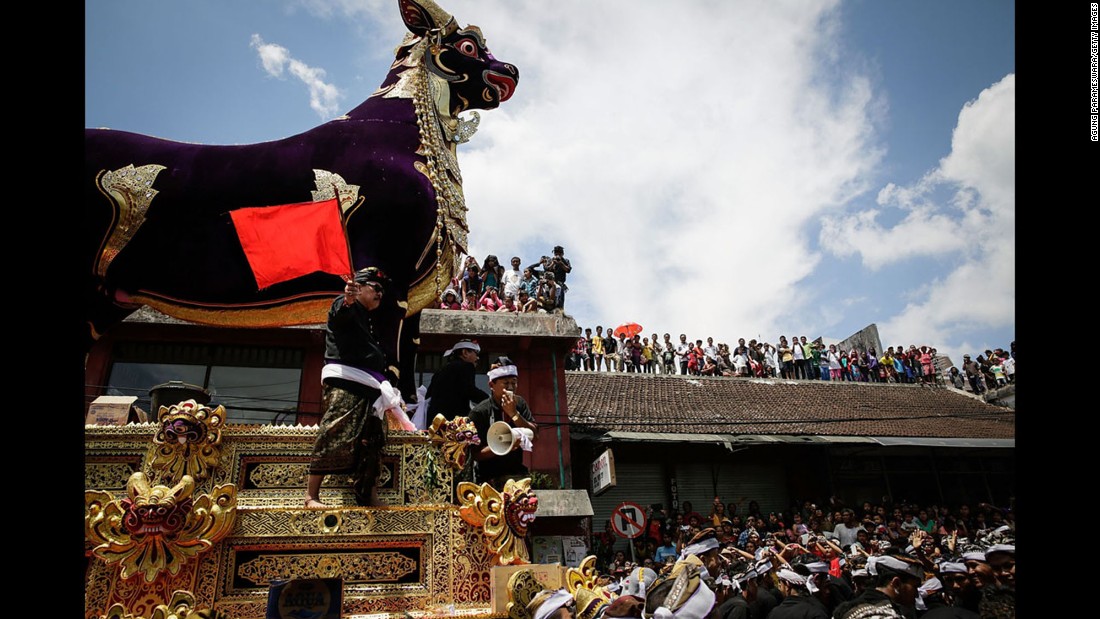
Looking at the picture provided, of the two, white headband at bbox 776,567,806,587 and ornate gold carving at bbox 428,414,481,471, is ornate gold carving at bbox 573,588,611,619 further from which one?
white headband at bbox 776,567,806,587

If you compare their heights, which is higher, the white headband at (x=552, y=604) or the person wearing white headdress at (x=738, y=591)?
the white headband at (x=552, y=604)

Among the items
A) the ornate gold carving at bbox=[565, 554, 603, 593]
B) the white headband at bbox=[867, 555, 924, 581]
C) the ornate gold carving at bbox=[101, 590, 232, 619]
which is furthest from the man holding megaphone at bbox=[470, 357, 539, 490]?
the white headband at bbox=[867, 555, 924, 581]

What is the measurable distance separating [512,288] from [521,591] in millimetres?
11899

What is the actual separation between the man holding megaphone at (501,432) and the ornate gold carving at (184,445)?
65.8 inches

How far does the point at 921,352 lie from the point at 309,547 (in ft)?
82.4

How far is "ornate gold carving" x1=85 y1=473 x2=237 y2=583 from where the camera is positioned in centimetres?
336

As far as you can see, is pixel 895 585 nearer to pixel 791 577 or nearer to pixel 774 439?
pixel 791 577

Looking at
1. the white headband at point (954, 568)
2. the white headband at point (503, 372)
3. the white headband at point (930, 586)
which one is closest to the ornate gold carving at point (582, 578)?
the white headband at point (503, 372)

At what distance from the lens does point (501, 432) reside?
451 cm

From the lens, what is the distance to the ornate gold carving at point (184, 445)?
3.83 meters

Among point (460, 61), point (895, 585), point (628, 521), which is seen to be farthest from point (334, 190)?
point (628, 521)

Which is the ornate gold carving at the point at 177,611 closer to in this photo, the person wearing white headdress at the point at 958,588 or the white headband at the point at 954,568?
the person wearing white headdress at the point at 958,588

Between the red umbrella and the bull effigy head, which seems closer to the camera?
the bull effigy head

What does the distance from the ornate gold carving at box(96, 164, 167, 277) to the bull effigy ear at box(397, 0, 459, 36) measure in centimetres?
279
